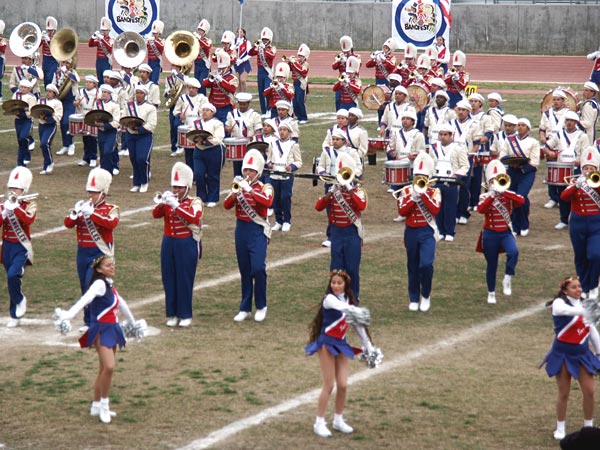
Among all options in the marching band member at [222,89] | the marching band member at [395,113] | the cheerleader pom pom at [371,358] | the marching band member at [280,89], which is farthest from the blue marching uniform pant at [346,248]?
the marching band member at [280,89]

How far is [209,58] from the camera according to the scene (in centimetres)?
2911

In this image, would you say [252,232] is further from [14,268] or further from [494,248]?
[494,248]

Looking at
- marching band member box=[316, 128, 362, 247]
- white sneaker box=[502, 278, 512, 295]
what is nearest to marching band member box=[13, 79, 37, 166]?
marching band member box=[316, 128, 362, 247]

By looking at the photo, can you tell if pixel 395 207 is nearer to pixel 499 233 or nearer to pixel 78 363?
pixel 499 233

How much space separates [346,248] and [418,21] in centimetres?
1595

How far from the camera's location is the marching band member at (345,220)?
1482 centimetres

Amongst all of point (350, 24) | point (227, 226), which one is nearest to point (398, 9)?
point (350, 24)

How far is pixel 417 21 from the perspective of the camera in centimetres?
3009

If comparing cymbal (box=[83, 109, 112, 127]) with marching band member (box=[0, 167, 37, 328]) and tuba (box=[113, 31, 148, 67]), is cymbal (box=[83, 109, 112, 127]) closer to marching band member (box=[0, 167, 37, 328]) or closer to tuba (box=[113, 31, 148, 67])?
tuba (box=[113, 31, 148, 67])

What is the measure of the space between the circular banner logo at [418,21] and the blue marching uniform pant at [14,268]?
54.1 ft

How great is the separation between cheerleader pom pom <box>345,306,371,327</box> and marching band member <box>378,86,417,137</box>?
32.9 feet

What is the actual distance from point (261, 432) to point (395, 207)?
1000 centimetres

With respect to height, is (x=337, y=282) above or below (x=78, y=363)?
above

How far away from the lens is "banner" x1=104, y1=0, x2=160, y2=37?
32812 mm
